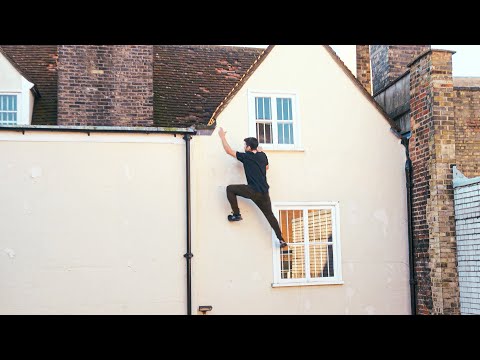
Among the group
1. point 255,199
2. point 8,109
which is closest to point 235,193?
point 255,199

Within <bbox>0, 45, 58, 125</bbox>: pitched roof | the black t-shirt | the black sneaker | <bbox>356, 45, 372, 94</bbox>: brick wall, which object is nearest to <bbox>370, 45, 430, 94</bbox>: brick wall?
<bbox>356, 45, 372, 94</bbox>: brick wall

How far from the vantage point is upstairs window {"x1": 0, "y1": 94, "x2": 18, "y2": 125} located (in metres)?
12.9

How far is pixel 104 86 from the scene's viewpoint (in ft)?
43.4

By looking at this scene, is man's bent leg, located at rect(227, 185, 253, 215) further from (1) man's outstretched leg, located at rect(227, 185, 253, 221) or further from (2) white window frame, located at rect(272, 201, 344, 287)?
(2) white window frame, located at rect(272, 201, 344, 287)

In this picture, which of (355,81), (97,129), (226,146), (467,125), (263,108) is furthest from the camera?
(467,125)

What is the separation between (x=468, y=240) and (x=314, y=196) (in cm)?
283

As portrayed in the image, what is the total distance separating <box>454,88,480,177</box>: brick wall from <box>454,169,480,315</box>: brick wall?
4.53 m

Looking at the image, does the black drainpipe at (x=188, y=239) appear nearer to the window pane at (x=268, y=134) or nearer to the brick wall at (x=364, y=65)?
the window pane at (x=268, y=134)

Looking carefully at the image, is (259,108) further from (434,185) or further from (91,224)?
(91,224)

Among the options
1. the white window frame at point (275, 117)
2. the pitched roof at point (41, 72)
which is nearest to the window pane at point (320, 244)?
the white window frame at point (275, 117)

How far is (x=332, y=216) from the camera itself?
12250mm

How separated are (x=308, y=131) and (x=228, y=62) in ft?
15.4

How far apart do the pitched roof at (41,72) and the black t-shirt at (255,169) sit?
4432 mm
